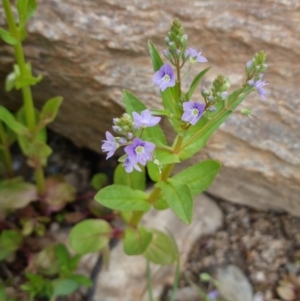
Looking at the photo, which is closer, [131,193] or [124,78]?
[131,193]

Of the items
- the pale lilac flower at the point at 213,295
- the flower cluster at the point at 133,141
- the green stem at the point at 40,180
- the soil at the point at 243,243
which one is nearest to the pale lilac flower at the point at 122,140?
the flower cluster at the point at 133,141

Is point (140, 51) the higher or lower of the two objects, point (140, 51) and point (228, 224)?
the higher

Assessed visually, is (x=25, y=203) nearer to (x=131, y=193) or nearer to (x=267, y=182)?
(x=131, y=193)

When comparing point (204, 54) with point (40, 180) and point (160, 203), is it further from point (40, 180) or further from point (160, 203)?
point (40, 180)

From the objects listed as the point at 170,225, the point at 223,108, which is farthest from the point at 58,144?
the point at 223,108

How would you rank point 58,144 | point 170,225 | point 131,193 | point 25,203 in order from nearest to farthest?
point 131,193, point 25,203, point 170,225, point 58,144

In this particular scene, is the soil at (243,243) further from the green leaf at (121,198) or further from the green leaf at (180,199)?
the green leaf at (180,199)
